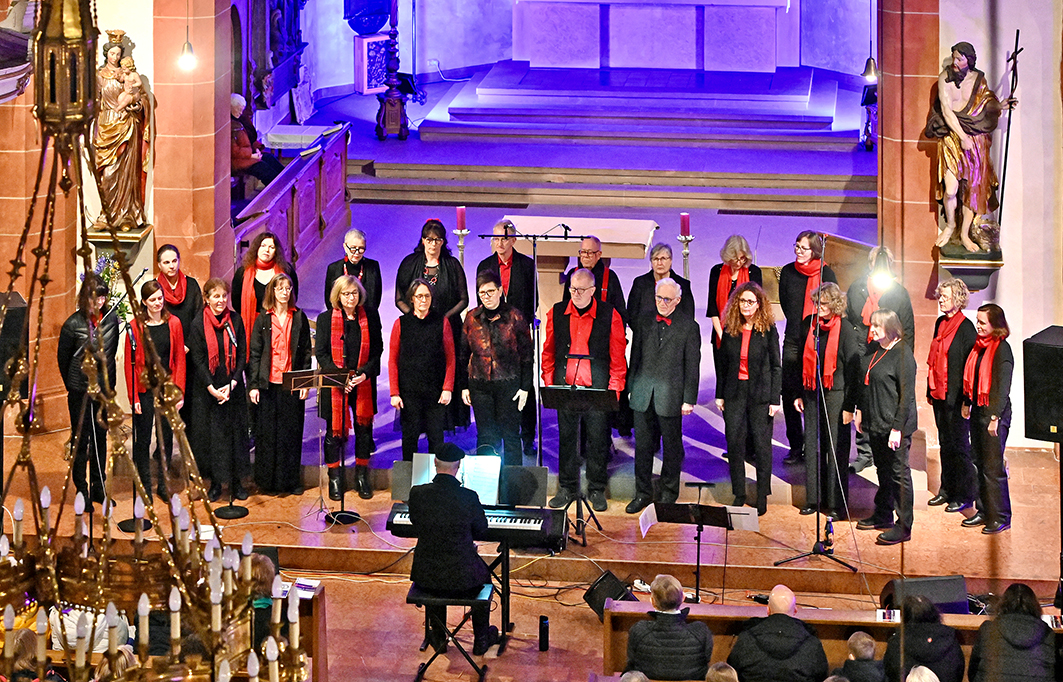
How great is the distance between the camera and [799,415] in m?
10.7

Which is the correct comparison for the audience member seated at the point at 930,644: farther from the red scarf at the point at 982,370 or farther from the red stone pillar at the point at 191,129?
the red stone pillar at the point at 191,129

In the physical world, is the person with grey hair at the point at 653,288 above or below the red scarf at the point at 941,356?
above

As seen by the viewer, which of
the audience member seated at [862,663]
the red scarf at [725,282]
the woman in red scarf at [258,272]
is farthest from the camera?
the red scarf at [725,282]

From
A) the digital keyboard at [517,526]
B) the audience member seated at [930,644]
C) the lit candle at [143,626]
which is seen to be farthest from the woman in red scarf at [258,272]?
the lit candle at [143,626]

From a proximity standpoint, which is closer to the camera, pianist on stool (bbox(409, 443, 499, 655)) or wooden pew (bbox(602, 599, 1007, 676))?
wooden pew (bbox(602, 599, 1007, 676))

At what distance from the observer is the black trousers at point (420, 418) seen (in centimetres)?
1035

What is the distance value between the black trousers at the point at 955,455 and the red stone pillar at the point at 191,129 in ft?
18.4

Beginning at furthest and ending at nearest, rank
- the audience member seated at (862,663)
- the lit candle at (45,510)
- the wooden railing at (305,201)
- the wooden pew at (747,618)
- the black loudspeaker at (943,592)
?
the wooden railing at (305,201), the black loudspeaker at (943,592), the wooden pew at (747,618), the audience member seated at (862,663), the lit candle at (45,510)

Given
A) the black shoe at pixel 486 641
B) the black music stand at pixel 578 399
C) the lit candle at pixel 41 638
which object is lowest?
the black shoe at pixel 486 641

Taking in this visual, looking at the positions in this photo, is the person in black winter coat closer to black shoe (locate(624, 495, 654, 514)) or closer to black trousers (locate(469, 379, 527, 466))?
black trousers (locate(469, 379, 527, 466))

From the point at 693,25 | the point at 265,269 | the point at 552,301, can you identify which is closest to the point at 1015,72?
the point at 552,301

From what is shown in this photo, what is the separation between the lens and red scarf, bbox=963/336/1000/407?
9.77 meters

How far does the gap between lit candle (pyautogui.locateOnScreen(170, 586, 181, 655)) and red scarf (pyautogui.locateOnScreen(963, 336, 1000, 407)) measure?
678cm

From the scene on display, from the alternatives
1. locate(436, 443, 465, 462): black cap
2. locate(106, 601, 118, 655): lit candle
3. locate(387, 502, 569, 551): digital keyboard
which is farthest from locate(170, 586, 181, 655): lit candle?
locate(387, 502, 569, 551): digital keyboard
